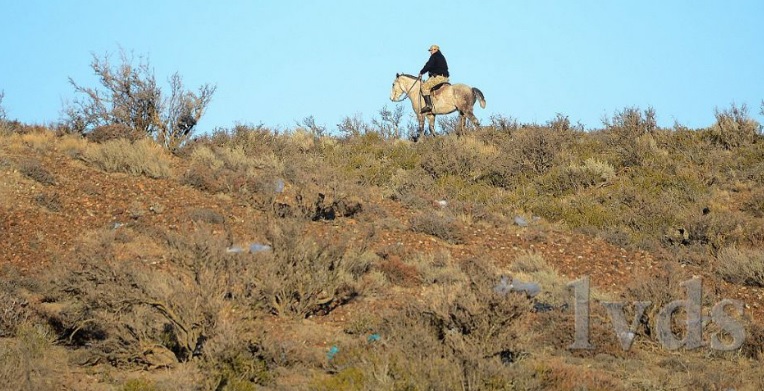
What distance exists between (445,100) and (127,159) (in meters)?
9.99

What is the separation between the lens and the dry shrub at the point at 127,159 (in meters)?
18.2

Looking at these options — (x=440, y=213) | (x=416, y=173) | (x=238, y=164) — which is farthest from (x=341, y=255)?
(x=416, y=173)

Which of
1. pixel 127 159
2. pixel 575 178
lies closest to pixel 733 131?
pixel 575 178

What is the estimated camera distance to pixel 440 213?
17312 millimetres

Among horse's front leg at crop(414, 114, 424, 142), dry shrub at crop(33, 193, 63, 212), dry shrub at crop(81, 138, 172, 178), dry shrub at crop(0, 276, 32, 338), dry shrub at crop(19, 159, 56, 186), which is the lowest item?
dry shrub at crop(0, 276, 32, 338)

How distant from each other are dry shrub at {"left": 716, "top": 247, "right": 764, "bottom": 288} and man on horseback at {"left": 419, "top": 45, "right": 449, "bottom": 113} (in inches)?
473

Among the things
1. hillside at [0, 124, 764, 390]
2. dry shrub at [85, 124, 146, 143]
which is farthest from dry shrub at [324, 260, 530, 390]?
dry shrub at [85, 124, 146, 143]

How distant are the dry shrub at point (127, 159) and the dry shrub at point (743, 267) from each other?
10.1 meters

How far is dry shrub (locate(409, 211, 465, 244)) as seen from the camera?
1558 centimetres

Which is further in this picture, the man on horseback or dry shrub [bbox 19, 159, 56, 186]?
the man on horseback

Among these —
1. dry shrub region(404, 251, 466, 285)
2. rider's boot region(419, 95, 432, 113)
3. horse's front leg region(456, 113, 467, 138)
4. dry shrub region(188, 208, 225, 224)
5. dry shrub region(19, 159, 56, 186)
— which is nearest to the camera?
dry shrub region(404, 251, 466, 285)

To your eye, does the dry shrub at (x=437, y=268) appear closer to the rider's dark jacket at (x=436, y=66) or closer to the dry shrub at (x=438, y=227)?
the dry shrub at (x=438, y=227)

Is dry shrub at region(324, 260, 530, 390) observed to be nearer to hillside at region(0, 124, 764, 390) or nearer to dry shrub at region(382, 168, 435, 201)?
hillside at region(0, 124, 764, 390)

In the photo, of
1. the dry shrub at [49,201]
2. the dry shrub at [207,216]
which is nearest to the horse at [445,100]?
the dry shrub at [207,216]
